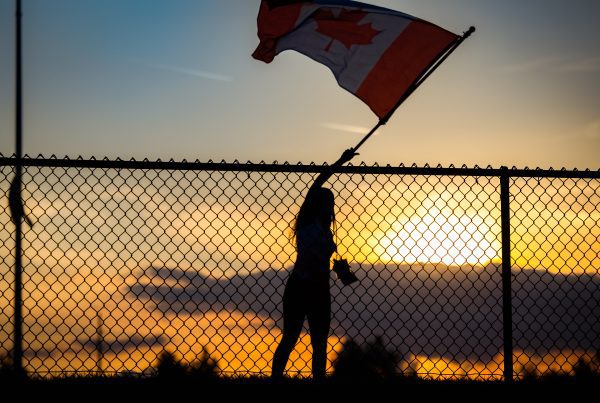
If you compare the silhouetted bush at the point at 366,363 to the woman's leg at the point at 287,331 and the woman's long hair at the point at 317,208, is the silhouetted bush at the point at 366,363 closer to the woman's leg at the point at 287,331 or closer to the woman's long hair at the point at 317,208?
the woman's leg at the point at 287,331

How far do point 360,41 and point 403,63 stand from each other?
417mm

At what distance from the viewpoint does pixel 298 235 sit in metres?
6.20

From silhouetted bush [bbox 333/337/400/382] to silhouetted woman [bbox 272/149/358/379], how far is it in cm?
27

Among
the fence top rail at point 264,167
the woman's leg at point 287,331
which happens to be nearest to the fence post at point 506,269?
the fence top rail at point 264,167

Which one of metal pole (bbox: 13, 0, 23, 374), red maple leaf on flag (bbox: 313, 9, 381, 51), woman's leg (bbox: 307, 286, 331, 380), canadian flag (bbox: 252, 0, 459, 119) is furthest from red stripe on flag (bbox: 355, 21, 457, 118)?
metal pole (bbox: 13, 0, 23, 374)

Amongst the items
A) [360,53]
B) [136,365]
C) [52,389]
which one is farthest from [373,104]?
[52,389]

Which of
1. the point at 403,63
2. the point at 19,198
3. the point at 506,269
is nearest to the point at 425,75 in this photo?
the point at 403,63

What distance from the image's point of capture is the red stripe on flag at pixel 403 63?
6566mm

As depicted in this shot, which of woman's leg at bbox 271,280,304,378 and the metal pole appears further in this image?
the metal pole

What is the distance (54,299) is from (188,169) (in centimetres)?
145

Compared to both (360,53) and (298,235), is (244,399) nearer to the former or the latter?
(298,235)

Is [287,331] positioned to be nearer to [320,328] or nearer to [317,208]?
[320,328]

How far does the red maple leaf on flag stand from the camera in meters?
6.76

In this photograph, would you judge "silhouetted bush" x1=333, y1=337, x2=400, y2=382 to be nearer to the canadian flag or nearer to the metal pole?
the canadian flag
